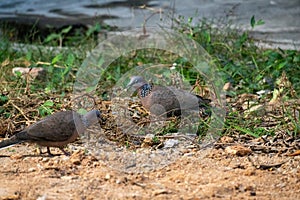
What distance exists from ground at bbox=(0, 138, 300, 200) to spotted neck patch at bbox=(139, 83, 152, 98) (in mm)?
831

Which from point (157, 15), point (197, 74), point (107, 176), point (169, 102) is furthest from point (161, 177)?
point (157, 15)

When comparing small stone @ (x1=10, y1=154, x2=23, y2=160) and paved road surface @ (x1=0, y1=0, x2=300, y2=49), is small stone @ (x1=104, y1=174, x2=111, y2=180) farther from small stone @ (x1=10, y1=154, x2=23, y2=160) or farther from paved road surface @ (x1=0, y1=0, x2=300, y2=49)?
paved road surface @ (x1=0, y1=0, x2=300, y2=49)

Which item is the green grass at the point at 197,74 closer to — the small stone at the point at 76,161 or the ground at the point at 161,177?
the ground at the point at 161,177

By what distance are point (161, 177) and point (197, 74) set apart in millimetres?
2160

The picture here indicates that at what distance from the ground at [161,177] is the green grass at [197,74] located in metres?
0.60

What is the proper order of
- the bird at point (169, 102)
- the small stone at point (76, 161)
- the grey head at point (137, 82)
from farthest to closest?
Answer: the grey head at point (137, 82) → the bird at point (169, 102) → the small stone at point (76, 161)

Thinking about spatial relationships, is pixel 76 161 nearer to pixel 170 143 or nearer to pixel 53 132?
pixel 53 132

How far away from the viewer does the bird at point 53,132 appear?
14.0 ft

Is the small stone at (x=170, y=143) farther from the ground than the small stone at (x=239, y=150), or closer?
closer

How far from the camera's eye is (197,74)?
5977 mm

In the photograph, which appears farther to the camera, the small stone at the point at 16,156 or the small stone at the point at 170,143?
the small stone at the point at 170,143

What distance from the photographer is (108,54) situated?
683 centimetres

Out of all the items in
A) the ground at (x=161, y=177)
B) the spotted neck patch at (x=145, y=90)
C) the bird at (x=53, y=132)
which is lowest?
the ground at (x=161, y=177)

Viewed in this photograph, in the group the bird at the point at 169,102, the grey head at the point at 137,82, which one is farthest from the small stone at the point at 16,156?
the grey head at the point at 137,82
